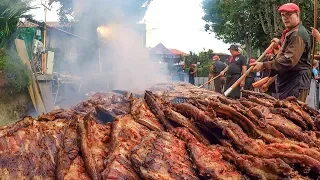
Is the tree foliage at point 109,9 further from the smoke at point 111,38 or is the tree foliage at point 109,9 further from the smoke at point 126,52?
the smoke at point 126,52

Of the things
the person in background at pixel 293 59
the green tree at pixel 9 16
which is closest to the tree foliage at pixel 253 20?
the green tree at pixel 9 16

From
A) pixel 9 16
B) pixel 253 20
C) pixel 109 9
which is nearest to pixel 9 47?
pixel 9 16

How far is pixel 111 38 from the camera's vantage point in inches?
1017

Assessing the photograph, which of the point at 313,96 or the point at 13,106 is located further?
the point at 313,96

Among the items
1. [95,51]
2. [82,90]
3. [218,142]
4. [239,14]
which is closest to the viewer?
[218,142]

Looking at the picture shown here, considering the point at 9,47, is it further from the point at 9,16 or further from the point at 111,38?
the point at 111,38

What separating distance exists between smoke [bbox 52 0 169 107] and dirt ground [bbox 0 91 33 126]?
319 inches

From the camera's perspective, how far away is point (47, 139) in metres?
3.17

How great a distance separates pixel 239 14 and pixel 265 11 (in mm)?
4376

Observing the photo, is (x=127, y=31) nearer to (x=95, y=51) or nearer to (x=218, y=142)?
(x=95, y=51)

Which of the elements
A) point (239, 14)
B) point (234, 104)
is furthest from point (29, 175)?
point (239, 14)

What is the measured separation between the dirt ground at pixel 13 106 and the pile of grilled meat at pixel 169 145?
6161 millimetres

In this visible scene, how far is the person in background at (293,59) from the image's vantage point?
5.95 metres

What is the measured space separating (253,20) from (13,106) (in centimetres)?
2626
